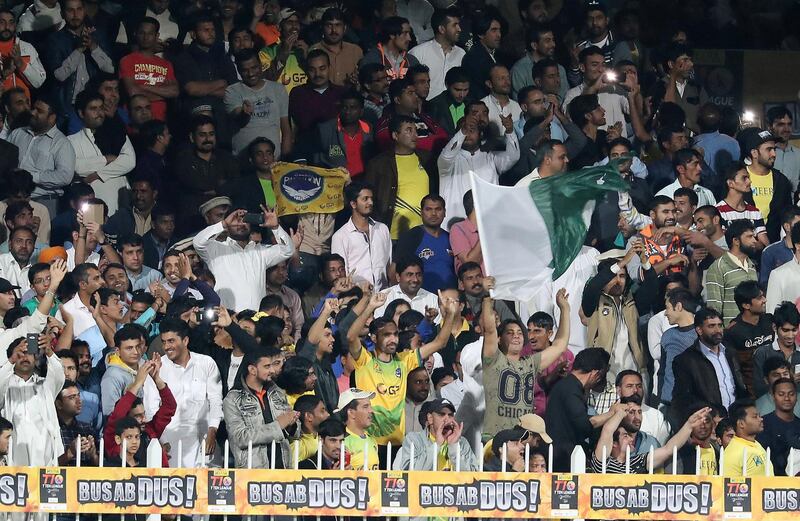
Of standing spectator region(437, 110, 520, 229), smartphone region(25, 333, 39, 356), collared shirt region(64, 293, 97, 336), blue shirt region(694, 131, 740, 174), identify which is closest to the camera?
smartphone region(25, 333, 39, 356)

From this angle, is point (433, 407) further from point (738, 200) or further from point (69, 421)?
point (738, 200)

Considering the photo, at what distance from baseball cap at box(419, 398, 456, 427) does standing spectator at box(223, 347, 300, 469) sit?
0.94 metres

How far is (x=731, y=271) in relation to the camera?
55.2ft

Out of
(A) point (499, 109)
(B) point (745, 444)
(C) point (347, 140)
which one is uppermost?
(A) point (499, 109)

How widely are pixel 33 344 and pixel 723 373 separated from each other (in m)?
5.35

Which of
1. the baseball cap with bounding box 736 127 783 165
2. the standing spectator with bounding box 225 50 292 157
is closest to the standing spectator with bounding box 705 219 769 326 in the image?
the baseball cap with bounding box 736 127 783 165

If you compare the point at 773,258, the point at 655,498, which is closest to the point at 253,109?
the point at 773,258

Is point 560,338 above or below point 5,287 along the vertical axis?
below

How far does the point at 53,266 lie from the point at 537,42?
739cm

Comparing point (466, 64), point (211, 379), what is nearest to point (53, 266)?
point (211, 379)

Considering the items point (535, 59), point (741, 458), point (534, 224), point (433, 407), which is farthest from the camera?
point (535, 59)

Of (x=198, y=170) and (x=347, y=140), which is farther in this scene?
(x=347, y=140)

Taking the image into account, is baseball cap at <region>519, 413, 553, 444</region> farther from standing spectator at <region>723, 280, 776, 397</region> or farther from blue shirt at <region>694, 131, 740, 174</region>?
blue shirt at <region>694, 131, 740, 174</region>

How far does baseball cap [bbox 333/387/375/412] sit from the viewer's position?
532 inches
